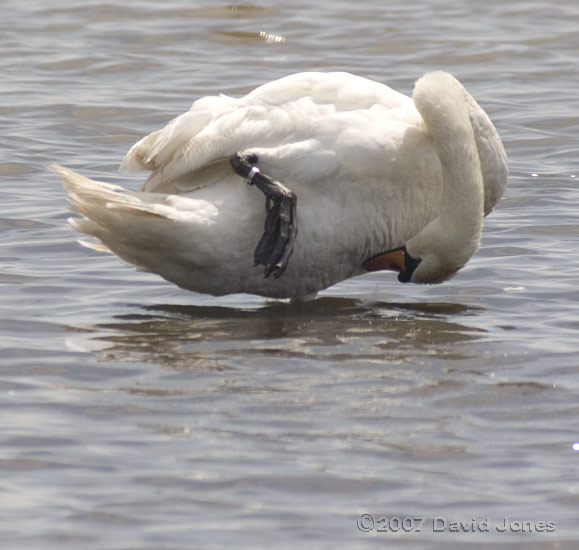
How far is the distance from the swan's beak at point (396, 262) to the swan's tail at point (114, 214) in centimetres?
88

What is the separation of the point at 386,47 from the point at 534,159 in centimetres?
385

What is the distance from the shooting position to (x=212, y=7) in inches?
592

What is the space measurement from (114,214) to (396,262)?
3.80 ft

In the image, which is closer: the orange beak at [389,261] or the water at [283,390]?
the water at [283,390]

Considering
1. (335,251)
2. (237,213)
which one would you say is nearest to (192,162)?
(237,213)

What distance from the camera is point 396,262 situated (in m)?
6.49

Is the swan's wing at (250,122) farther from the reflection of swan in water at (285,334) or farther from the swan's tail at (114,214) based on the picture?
the reflection of swan in water at (285,334)

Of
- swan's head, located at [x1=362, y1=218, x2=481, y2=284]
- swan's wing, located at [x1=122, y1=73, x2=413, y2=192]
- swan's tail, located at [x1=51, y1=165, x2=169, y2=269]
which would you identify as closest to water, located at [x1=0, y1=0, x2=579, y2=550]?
swan's head, located at [x1=362, y1=218, x2=481, y2=284]

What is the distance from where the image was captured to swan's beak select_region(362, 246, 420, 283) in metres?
6.49

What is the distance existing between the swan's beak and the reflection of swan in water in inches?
9.3

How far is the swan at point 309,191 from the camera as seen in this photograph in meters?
6.30

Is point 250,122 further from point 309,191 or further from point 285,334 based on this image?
point 285,334

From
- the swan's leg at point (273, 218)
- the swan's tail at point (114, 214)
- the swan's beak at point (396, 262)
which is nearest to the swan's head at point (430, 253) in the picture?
the swan's beak at point (396, 262)

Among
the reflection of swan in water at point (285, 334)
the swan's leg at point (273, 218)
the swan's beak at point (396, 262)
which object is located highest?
the swan's leg at point (273, 218)
